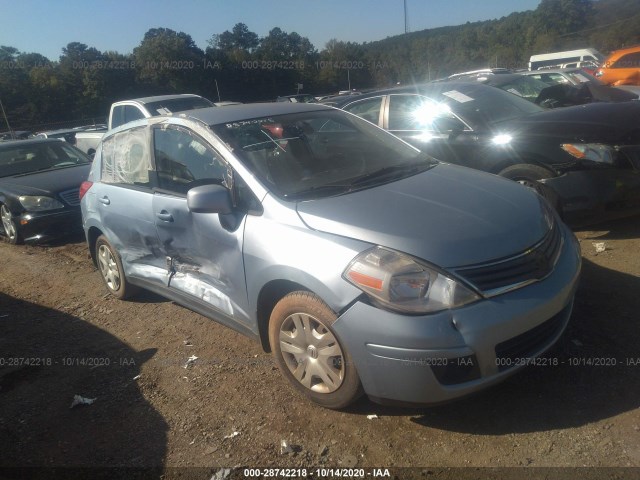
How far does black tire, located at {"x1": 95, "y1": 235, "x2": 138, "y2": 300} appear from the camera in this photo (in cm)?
479

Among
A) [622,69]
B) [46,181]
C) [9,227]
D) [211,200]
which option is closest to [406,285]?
[211,200]

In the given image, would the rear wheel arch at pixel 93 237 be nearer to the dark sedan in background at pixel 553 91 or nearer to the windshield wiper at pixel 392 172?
the windshield wiper at pixel 392 172

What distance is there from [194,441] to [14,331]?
9.32 ft

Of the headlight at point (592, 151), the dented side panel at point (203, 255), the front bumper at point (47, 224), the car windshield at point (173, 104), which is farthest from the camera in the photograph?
the car windshield at point (173, 104)

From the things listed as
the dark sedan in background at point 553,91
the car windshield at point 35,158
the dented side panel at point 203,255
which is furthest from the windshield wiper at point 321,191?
the car windshield at point 35,158

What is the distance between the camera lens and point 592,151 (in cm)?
455

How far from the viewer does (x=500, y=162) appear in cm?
516

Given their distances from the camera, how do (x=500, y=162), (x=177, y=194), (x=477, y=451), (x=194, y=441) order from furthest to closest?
(x=500, y=162), (x=177, y=194), (x=194, y=441), (x=477, y=451)

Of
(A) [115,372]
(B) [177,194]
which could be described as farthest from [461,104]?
(A) [115,372]

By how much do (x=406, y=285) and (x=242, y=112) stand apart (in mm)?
2088

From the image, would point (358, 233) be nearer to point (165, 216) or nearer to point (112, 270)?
point (165, 216)

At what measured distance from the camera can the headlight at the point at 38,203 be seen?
24.5ft

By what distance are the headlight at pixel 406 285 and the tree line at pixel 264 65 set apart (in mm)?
30677

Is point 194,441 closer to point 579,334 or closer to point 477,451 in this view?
point 477,451
